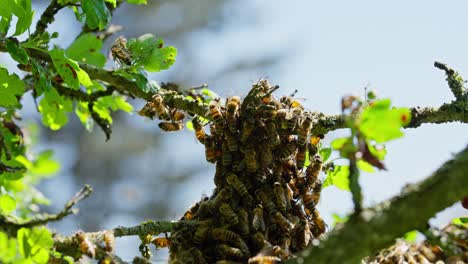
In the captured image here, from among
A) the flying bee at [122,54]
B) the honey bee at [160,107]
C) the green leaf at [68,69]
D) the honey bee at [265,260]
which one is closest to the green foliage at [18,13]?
the green leaf at [68,69]

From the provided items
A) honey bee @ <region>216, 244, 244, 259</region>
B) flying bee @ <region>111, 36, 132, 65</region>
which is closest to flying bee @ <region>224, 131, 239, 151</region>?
honey bee @ <region>216, 244, 244, 259</region>

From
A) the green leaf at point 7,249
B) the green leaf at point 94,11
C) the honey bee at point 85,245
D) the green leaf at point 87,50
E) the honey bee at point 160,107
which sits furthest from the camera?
the green leaf at point 87,50

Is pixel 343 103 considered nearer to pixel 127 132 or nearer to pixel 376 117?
Result: pixel 376 117

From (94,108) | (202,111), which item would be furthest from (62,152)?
(202,111)

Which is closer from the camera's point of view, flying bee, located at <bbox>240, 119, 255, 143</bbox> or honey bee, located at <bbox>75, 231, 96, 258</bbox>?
honey bee, located at <bbox>75, 231, 96, 258</bbox>

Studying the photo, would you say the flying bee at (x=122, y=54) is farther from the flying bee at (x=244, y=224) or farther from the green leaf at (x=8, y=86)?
the flying bee at (x=244, y=224)

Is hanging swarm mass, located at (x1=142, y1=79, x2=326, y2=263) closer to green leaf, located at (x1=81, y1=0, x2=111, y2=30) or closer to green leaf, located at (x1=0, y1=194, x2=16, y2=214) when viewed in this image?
green leaf, located at (x1=81, y1=0, x2=111, y2=30)
